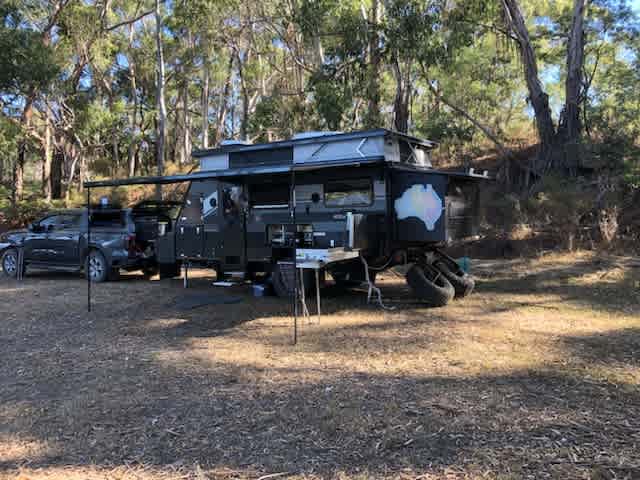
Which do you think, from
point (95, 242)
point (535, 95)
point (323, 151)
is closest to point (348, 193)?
point (323, 151)

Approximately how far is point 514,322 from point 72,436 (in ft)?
17.5

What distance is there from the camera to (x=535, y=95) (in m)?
15.8

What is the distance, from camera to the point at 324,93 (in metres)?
15.8

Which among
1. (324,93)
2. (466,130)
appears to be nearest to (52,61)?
(324,93)

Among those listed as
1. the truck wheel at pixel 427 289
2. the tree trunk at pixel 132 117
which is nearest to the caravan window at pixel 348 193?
the truck wheel at pixel 427 289

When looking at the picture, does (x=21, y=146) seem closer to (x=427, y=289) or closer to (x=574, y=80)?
(x=574, y=80)

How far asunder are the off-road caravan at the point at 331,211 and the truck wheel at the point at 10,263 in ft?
15.6

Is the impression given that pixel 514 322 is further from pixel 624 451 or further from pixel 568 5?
pixel 568 5

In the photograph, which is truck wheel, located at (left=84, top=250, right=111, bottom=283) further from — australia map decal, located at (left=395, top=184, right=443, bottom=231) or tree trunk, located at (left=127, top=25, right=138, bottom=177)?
tree trunk, located at (left=127, top=25, right=138, bottom=177)

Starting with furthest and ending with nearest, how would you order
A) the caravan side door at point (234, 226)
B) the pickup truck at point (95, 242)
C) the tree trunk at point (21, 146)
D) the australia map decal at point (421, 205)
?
the tree trunk at point (21, 146)
the pickup truck at point (95, 242)
the caravan side door at point (234, 226)
the australia map decal at point (421, 205)

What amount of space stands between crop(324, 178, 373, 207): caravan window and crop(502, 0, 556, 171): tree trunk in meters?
8.92

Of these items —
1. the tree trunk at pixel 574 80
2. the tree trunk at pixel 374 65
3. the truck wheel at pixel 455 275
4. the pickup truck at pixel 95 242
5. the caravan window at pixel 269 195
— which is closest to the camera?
the truck wheel at pixel 455 275

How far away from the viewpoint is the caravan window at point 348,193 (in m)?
8.17

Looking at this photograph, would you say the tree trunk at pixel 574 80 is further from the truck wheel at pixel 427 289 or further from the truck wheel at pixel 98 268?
the truck wheel at pixel 98 268
